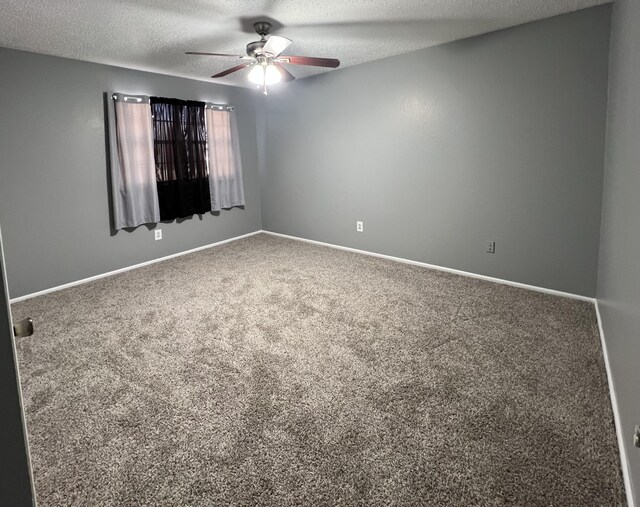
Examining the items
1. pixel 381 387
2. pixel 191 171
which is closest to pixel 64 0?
pixel 191 171

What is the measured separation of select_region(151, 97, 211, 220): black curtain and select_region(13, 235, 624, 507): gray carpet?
1619 millimetres

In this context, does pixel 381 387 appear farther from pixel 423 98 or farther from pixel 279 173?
pixel 279 173

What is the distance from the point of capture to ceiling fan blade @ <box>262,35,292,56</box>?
2.80 metres

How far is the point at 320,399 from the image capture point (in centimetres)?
210

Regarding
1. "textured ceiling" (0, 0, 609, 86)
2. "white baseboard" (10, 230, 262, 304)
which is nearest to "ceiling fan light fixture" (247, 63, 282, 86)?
"textured ceiling" (0, 0, 609, 86)

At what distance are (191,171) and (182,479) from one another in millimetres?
4094

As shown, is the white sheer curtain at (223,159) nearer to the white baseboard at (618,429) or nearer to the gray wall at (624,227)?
the gray wall at (624,227)

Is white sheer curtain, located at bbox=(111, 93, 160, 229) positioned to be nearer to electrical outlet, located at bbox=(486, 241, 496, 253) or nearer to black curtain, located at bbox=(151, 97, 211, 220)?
black curtain, located at bbox=(151, 97, 211, 220)

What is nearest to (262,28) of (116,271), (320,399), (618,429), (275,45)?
(275,45)

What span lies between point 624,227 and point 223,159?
182 inches

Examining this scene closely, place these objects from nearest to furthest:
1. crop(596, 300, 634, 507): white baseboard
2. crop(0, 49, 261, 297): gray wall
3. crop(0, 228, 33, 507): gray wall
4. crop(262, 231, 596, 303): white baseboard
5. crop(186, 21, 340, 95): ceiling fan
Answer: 1. crop(0, 228, 33, 507): gray wall
2. crop(596, 300, 634, 507): white baseboard
3. crop(186, 21, 340, 95): ceiling fan
4. crop(262, 231, 596, 303): white baseboard
5. crop(0, 49, 261, 297): gray wall

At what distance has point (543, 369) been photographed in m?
2.32

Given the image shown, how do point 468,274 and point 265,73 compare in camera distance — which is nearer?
point 265,73

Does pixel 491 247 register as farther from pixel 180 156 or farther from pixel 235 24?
pixel 180 156
